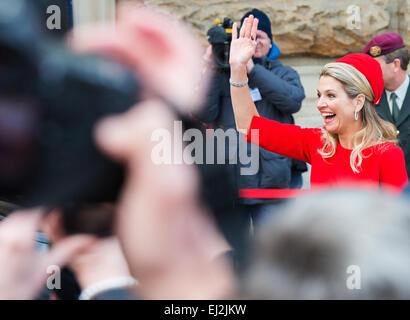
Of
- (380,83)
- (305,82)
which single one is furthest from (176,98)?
(305,82)

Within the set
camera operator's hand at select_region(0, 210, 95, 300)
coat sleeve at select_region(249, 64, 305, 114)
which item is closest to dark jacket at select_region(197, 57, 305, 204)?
coat sleeve at select_region(249, 64, 305, 114)

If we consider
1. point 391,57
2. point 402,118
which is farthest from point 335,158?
point 391,57

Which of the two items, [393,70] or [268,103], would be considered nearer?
[268,103]

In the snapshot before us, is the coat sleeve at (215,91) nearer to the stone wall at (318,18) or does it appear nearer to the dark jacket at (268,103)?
the dark jacket at (268,103)

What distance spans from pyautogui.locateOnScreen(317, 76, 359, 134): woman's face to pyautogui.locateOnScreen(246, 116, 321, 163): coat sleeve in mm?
81

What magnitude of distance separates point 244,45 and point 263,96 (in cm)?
62

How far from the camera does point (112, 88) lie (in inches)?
21.9

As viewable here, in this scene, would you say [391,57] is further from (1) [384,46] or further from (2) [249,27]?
(2) [249,27]

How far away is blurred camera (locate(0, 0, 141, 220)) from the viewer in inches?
21.5

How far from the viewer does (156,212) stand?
54 cm

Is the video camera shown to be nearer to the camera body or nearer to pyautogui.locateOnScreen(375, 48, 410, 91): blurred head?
the camera body

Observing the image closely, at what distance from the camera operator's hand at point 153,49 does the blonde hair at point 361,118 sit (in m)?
1.10

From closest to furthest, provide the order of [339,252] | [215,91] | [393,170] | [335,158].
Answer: [339,252]
[393,170]
[335,158]
[215,91]

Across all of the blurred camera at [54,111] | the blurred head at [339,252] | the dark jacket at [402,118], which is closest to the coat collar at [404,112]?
the dark jacket at [402,118]
